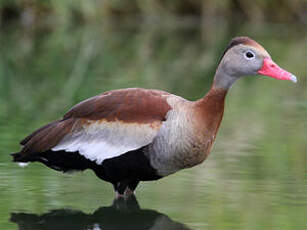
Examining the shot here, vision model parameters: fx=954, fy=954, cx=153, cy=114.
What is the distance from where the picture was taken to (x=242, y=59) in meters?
7.50

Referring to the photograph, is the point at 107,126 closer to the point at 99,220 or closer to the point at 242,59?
the point at 99,220

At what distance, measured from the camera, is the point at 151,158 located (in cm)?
732

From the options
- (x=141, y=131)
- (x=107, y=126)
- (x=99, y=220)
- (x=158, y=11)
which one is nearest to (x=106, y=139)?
(x=107, y=126)

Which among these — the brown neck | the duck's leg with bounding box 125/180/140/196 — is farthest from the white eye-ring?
the duck's leg with bounding box 125/180/140/196

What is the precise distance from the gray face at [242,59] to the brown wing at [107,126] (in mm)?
567

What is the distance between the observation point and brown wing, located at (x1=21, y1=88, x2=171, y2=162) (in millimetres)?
7422

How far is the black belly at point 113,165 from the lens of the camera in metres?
7.37

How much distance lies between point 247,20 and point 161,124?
1866 cm

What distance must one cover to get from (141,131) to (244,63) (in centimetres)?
98

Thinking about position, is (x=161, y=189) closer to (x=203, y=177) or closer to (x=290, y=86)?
(x=203, y=177)

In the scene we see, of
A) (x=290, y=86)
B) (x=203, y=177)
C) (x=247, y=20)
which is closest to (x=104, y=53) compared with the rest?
(x=290, y=86)

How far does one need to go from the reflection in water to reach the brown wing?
1.57ft

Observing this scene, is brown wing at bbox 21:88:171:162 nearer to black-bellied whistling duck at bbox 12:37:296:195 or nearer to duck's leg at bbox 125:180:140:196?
black-bellied whistling duck at bbox 12:37:296:195

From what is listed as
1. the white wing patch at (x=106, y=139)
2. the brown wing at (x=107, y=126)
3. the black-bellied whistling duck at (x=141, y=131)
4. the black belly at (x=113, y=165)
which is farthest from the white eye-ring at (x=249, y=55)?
the black belly at (x=113, y=165)
